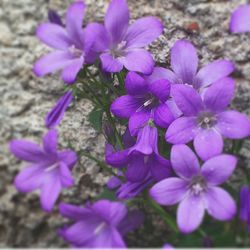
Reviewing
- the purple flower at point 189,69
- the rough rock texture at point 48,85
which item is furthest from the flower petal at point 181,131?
the rough rock texture at point 48,85

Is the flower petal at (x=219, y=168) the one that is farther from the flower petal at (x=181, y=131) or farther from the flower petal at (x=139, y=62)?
the flower petal at (x=139, y=62)

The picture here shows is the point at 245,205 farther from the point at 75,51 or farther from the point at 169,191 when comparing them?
the point at 75,51

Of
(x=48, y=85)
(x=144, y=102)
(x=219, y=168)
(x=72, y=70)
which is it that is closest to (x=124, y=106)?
(x=144, y=102)

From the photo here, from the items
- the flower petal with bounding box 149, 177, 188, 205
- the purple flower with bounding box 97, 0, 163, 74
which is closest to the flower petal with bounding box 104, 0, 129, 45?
the purple flower with bounding box 97, 0, 163, 74

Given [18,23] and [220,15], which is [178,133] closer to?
[220,15]

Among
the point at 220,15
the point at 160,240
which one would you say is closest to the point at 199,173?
the point at 160,240

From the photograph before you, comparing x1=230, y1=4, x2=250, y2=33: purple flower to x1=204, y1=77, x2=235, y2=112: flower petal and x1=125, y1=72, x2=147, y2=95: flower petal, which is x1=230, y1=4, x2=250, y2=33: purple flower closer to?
x1=204, y1=77, x2=235, y2=112: flower petal
